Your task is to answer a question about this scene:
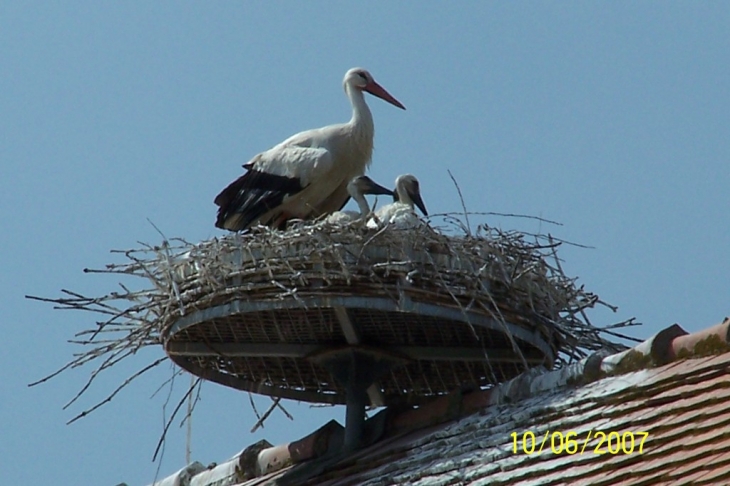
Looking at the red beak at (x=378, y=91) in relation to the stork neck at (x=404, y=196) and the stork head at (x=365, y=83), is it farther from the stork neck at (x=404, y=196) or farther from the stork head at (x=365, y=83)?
the stork neck at (x=404, y=196)

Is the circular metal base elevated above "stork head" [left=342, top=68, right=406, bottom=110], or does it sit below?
below

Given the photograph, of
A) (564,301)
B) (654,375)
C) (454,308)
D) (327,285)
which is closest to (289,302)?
(327,285)

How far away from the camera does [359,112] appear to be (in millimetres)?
10992

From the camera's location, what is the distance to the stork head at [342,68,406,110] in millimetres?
11498

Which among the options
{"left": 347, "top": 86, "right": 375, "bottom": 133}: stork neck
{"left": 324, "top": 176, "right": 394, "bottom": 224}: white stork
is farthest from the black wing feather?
{"left": 347, "top": 86, "right": 375, "bottom": 133}: stork neck

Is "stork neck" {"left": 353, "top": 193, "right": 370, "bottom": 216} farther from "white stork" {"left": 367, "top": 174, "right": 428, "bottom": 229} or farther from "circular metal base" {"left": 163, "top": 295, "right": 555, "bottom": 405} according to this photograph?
"circular metal base" {"left": 163, "top": 295, "right": 555, "bottom": 405}

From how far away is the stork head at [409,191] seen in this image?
9852 mm

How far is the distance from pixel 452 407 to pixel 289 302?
0.92 m

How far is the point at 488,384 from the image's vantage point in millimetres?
8539

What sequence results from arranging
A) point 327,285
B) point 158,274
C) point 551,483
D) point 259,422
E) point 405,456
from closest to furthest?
point 551,483
point 405,456
point 327,285
point 158,274
point 259,422

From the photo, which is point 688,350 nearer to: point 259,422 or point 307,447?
point 307,447

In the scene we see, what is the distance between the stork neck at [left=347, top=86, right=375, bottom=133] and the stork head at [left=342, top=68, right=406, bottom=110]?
0.08 metres
